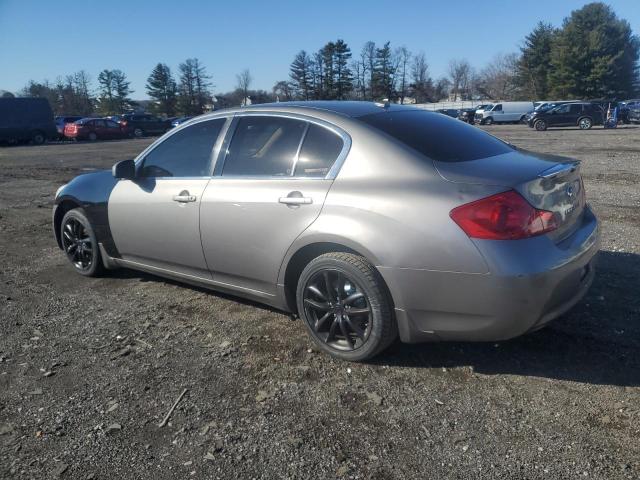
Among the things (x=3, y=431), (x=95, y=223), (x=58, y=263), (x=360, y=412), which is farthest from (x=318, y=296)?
(x=58, y=263)

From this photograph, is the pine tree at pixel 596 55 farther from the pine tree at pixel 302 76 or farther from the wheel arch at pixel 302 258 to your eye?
the wheel arch at pixel 302 258

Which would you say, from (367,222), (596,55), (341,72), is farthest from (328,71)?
(367,222)

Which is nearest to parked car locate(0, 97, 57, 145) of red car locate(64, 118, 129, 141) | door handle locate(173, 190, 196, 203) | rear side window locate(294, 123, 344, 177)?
red car locate(64, 118, 129, 141)

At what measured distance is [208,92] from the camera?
288 ft

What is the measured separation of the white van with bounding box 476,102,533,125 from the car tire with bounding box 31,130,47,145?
110 feet

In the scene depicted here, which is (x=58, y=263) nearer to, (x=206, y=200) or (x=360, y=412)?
(x=206, y=200)

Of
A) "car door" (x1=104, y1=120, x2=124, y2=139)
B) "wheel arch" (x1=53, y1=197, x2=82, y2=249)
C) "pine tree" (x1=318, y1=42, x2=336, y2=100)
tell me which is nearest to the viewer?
"wheel arch" (x1=53, y1=197, x2=82, y2=249)

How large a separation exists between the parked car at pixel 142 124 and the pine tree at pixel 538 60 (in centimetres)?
4919

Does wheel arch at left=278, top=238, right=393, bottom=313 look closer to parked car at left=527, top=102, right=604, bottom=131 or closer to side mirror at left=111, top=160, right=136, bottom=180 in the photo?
side mirror at left=111, top=160, right=136, bottom=180

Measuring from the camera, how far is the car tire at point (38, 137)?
1271 inches

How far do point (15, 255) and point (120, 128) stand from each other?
33998 mm

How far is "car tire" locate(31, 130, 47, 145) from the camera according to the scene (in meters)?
32.3

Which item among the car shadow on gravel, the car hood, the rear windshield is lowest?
the car shadow on gravel

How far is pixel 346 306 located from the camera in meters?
3.34
